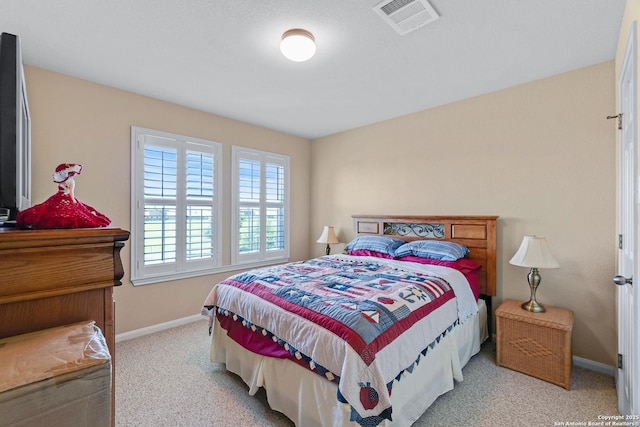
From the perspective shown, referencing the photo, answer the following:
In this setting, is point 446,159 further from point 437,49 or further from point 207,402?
point 207,402

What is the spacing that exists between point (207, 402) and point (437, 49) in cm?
313

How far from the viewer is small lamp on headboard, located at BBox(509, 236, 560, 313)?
2.39 meters

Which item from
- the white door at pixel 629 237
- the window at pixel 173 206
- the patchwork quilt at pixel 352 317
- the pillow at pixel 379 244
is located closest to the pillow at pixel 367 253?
the pillow at pixel 379 244

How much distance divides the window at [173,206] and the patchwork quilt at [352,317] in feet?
3.90

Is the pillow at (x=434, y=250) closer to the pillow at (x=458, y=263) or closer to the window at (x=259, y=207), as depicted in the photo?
the pillow at (x=458, y=263)

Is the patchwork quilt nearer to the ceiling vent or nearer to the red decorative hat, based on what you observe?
the red decorative hat

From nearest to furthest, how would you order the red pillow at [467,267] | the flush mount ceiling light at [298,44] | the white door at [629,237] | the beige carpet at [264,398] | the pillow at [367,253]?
1. the white door at [629,237]
2. the beige carpet at [264,398]
3. the flush mount ceiling light at [298,44]
4. the red pillow at [467,267]
5. the pillow at [367,253]

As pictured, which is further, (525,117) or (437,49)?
(525,117)

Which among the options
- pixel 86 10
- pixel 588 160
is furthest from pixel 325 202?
pixel 86 10

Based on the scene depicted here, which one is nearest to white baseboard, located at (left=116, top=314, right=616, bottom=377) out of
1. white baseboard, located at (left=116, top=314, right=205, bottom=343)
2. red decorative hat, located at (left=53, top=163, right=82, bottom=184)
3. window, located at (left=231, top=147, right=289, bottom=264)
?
white baseboard, located at (left=116, top=314, right=205, bottom=343)

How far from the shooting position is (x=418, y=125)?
3637 mm

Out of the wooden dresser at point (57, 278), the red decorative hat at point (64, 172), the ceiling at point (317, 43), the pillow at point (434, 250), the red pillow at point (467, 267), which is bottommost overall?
the red pillow at point (467, 267)

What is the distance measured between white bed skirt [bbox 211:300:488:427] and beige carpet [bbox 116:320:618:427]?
0.10 m

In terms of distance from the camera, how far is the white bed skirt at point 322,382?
5.32 ft
